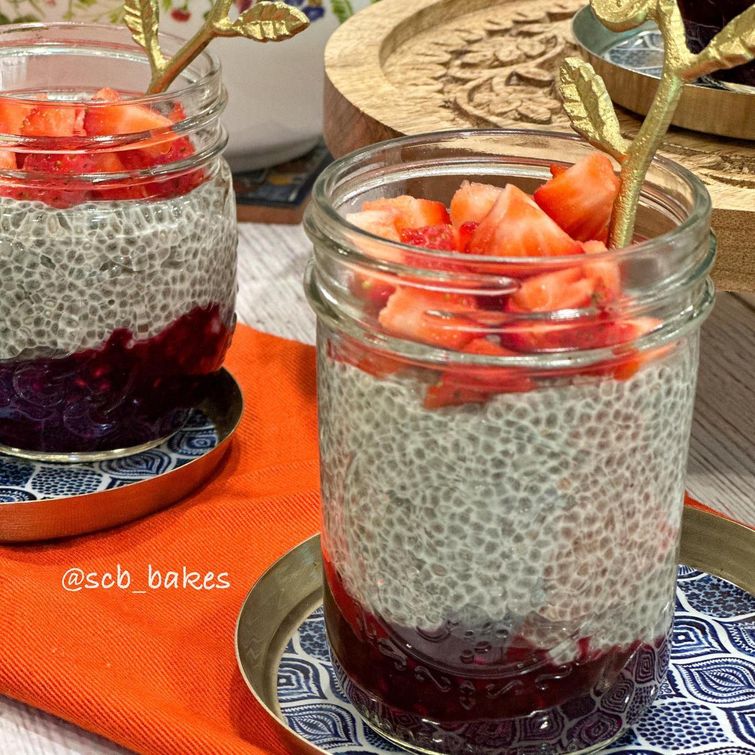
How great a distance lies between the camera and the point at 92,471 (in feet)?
2.47

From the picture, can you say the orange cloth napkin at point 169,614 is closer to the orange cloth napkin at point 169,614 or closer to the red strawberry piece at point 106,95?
the orange cloth napkin at point 169,614

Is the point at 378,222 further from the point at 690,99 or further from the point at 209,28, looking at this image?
the point at 690,99

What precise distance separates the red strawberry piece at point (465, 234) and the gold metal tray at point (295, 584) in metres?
0.21

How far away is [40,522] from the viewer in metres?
0.70

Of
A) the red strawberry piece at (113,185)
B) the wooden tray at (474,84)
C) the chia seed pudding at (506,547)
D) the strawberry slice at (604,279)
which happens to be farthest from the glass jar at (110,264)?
the strawberry slice at (604,279)

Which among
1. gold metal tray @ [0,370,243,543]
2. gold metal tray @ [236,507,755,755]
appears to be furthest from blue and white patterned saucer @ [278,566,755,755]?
gold metal tray @ [0,370,243,543]

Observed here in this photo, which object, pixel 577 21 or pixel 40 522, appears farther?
pixel 577 21

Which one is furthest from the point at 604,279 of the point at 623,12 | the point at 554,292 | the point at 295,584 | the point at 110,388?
the point at 110,388

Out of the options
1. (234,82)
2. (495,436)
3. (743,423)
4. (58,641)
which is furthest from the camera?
(234,82)

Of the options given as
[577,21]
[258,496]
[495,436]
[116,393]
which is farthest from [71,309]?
[577,21]

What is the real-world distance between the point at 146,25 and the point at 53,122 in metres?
0.08

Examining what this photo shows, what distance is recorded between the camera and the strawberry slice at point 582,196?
19.8 inches

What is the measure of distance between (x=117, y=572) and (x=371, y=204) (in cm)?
29

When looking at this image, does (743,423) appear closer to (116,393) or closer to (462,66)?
(462,66)
